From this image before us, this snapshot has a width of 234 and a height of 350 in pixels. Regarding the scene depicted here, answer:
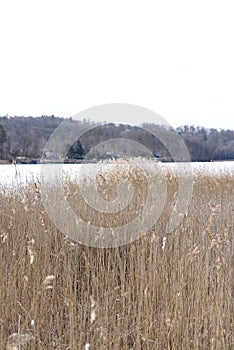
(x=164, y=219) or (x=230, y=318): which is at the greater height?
(x=164, y=219)

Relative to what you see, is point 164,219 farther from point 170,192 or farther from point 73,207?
point 170,192

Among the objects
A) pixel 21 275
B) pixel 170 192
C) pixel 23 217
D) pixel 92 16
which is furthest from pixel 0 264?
pixel 92 16

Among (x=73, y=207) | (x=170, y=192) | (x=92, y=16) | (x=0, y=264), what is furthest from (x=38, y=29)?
(x=0, y=264)

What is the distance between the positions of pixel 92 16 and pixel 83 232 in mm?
3675

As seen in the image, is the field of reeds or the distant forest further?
the distant forest

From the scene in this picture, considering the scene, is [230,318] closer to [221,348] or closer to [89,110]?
[221,348]

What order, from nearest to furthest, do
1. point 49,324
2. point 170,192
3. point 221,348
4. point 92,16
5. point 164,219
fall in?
point 221,348 < point 49,324 < point 164,219 < point 170,192 < point 92,16

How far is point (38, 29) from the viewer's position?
6219 mm

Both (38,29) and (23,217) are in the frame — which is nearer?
(23,217)

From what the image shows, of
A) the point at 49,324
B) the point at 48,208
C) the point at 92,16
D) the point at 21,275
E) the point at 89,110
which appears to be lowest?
the point at 49,324

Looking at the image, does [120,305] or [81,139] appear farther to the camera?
[81,139]

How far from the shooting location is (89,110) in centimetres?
394

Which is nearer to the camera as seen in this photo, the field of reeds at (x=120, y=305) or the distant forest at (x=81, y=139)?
the field of reeds at (x=120, y=305)

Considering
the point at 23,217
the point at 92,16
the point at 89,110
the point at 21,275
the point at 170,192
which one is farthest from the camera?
the point at 92,16
